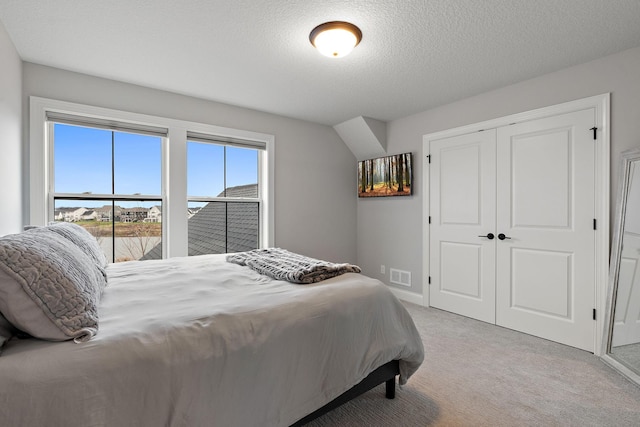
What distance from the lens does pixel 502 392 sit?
6.54ft

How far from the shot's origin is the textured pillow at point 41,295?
3.19ft

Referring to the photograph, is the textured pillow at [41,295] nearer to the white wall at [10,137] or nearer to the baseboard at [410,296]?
the white wall at [10,137]

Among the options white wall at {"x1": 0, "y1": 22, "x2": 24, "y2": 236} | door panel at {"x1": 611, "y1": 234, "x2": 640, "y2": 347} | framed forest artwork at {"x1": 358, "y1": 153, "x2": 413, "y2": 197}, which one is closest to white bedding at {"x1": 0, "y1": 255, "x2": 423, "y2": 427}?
white wall at {"x1": 0, "y1": 22, "x2": 24, "y2": 236}

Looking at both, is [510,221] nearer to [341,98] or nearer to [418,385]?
[418,385]

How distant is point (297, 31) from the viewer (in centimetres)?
214

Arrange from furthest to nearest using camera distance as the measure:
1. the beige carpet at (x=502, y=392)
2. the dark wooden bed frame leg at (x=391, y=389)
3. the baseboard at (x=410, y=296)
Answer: the baseboard at (x=410, y=296), the dark wooden bed frame leg at (x=391, y=389), the beige carpet at (x=502, y=392)

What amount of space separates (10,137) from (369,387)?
2931mm

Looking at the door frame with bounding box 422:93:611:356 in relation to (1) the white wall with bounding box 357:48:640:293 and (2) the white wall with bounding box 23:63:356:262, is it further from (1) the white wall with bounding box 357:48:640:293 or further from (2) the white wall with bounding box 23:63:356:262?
(2) the white wall with bounding box 23:63:356:262

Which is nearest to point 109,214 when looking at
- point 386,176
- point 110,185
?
point 110,185

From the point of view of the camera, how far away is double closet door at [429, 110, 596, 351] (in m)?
2.69

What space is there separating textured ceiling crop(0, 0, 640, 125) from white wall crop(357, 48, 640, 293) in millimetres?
139

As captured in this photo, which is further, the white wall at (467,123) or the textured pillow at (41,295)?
the white wall at (467,123)

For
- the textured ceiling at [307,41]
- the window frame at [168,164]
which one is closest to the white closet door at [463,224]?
the textured ceiling at [307,41]

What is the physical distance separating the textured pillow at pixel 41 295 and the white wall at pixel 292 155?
2269 mm
